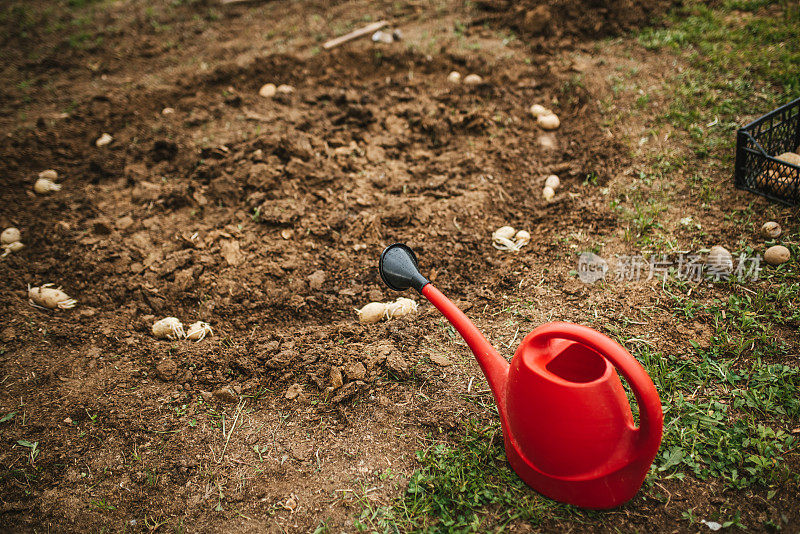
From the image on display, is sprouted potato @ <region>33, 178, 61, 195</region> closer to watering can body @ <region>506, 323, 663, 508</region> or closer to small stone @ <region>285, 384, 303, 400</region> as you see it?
small stone @ <region>285, 384, 303, 400</region>

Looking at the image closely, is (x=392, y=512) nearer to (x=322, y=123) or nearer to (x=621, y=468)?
(x=621, y=468)

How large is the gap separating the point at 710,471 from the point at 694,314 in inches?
31.5

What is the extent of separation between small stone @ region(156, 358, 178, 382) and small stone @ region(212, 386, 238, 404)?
10.9 inches

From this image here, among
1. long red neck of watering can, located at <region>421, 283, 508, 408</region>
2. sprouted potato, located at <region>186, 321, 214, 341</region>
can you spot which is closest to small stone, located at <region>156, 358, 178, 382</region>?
sprouted potato, located at <region>186, 321, 214, 341</region>

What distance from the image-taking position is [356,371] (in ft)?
7.06

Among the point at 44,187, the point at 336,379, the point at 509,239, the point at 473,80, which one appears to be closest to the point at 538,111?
the point at 473,80

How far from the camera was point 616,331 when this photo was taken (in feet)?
7.32

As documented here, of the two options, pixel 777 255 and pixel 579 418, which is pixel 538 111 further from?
pixel 579 418

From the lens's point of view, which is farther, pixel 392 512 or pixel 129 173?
pixel 129 173

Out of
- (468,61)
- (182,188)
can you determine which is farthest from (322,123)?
(468,61)

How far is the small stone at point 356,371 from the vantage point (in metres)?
2.14

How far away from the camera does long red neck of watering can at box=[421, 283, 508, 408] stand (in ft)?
5.51

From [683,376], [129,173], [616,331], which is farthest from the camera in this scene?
[129,173]

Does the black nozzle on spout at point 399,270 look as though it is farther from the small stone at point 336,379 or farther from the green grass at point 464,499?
the green grass at point 464,499
